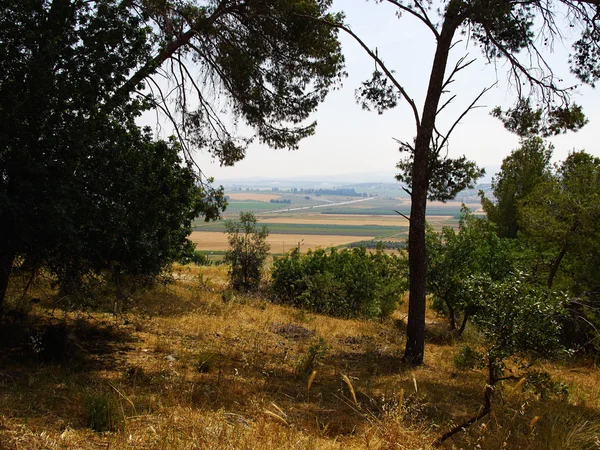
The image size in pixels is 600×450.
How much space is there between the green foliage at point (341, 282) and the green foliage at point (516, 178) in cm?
1229

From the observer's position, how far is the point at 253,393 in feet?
18.0

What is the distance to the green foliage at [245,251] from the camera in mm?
15492

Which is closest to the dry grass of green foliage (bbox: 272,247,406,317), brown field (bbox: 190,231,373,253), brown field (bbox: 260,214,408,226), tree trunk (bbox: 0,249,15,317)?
tree trunk (bbox: 0,249,15,317)

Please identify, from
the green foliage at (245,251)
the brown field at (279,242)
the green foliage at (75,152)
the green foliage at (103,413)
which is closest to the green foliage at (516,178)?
the brown field at (279,242)

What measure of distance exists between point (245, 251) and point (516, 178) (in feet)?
57.5

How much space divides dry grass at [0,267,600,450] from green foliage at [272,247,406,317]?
3024 millimetres

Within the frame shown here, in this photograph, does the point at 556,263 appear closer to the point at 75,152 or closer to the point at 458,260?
the point at 458,260

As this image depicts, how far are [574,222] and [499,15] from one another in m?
7.08

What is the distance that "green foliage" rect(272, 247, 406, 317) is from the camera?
559 inches

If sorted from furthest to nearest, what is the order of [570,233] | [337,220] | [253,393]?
[337,220] → [570,233] → [253,393]

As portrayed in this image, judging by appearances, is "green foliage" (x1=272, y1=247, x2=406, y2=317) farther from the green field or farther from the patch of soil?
the green field

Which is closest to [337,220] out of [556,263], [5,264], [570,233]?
[556,263]

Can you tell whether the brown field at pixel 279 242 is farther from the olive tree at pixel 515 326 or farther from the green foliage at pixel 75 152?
the olive tree at pixel 515 326

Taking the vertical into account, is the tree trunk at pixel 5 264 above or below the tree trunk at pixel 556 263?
above
